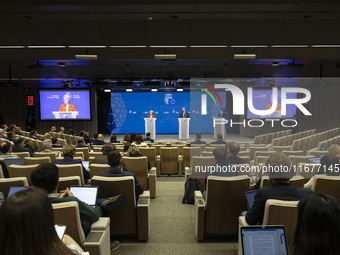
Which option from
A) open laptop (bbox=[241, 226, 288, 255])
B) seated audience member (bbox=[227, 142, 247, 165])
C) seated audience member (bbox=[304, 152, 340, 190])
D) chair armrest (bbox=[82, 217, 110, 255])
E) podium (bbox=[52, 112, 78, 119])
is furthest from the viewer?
podium (bbox=[52, 112, 78, 119])

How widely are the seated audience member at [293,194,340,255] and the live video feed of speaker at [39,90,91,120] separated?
15.0 meters

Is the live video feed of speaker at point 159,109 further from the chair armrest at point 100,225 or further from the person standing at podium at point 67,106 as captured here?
the chair armrest at point 100,225

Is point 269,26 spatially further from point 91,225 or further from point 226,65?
point 91,225

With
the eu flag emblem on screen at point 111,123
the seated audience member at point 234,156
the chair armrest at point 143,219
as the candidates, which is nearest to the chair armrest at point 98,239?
the chair armrest at point 143,219

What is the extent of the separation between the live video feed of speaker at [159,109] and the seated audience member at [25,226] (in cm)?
1581

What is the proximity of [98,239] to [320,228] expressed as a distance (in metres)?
1.67

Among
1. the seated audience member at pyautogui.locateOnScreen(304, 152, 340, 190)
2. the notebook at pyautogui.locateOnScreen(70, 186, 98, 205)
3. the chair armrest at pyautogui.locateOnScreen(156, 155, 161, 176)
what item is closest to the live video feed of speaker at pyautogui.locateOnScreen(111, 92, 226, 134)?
the chair armrest at pyautogui.locateOnScreen(156, 155, 161, 176)

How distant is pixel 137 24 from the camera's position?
265 inches

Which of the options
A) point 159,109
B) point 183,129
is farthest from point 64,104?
point 183,129

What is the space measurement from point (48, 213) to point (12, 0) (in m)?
5.83

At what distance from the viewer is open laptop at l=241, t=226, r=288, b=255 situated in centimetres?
169

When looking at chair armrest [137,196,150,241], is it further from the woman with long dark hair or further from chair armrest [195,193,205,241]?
the woman with long dark hair

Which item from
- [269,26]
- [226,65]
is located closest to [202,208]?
[269,26]

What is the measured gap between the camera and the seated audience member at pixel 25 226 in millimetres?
1034
